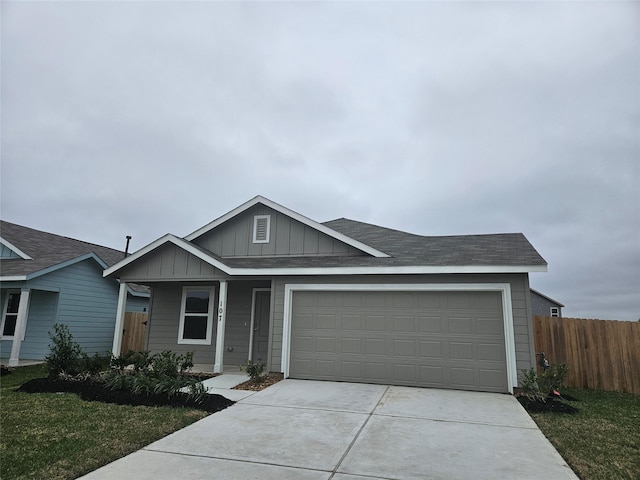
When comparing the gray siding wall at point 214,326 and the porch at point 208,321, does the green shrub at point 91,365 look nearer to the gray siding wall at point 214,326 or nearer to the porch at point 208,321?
the porch at point 208,321

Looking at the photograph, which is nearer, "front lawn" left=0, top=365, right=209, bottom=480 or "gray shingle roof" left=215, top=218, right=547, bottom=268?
"front lawn" left=0, top=365, right=209, bottom=480

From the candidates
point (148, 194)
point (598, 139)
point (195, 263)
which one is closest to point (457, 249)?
point (195, 263)

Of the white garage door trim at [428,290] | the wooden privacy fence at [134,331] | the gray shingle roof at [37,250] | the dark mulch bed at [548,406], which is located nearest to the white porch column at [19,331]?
the gray shingle roof at [37,250]

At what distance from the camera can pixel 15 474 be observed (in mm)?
3715

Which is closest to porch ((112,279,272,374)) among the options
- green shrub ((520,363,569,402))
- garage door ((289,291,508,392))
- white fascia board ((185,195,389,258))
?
white fascia board ((185,195,389,258))

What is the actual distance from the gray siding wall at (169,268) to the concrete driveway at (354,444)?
4.31 m

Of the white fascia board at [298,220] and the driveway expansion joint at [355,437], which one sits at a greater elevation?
the white fascia board at [298,220]

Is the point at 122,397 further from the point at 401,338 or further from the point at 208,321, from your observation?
the point at 401,338

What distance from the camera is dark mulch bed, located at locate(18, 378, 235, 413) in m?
6.69

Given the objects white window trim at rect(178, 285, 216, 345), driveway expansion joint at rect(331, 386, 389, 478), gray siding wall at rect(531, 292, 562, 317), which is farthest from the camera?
gray siding wall at rect(531, 292, 562, 317)

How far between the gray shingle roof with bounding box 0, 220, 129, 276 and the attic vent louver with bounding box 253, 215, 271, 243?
280 inches

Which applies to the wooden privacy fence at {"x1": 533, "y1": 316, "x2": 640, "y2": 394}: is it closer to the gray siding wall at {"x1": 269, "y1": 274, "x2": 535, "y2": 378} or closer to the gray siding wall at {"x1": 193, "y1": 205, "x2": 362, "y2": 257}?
the gray siding wall at {"x1": 269, "y1": 274, "x2": 535, "y2": 378}

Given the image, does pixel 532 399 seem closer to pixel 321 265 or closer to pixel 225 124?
pixel 321 265

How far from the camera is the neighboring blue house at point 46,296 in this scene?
42.3ft
